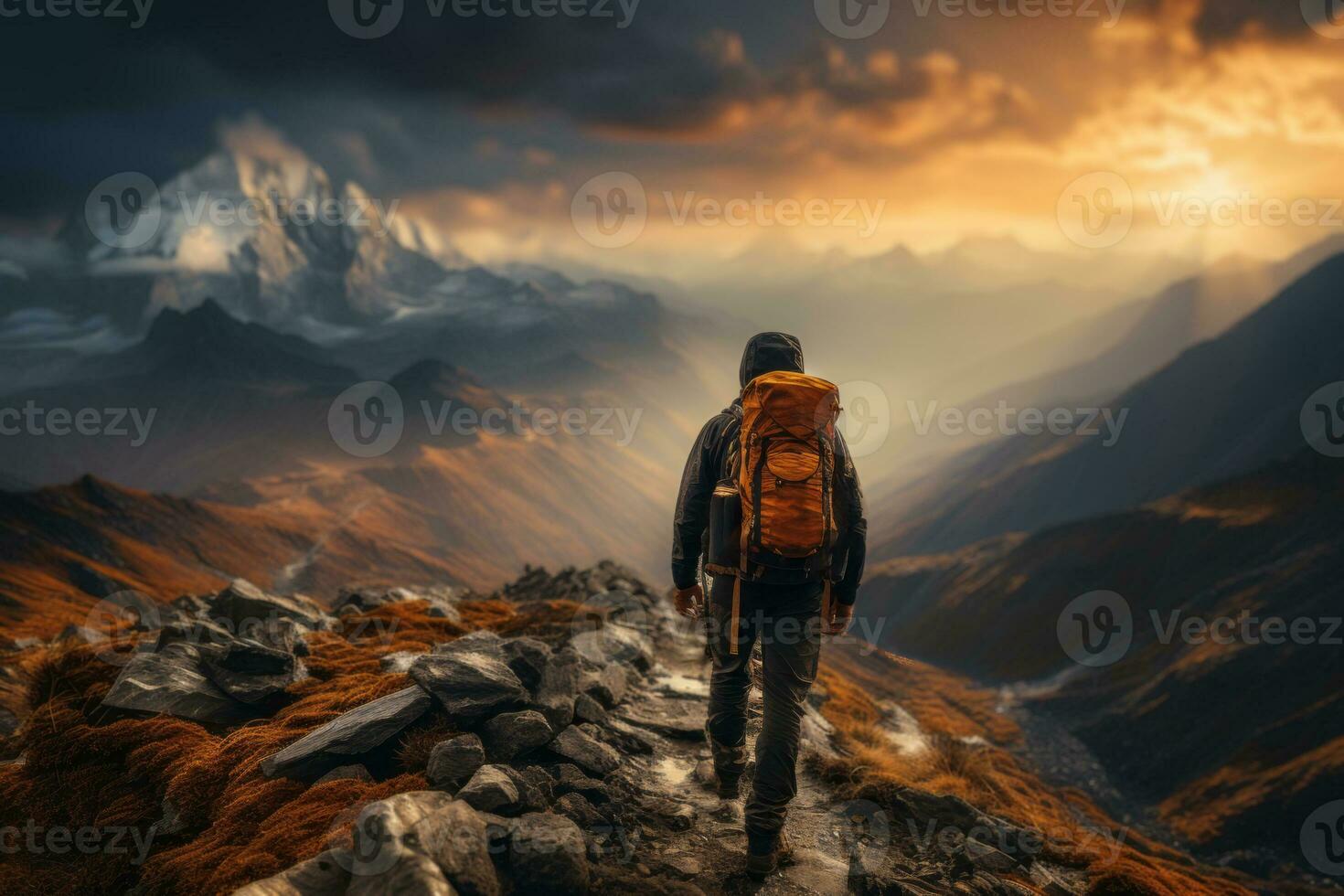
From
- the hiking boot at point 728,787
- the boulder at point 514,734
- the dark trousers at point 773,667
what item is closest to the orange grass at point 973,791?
the dark trousers at point 773,667

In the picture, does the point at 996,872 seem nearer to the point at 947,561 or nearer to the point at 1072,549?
the point at 1072,549

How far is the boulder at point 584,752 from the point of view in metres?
6.11

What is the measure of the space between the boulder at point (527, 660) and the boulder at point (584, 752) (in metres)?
0.68

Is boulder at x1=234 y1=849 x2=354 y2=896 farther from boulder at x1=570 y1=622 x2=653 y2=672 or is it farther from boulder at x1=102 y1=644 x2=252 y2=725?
boulder at x1=570 y1=622 x2=653 y2=672

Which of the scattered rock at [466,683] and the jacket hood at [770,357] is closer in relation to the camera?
the jacket hood at [770,357]

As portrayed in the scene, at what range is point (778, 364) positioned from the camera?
565 centimetres

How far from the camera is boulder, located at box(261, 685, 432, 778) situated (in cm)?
562

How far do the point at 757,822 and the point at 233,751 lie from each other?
488cm

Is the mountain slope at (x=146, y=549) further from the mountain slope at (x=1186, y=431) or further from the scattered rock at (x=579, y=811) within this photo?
the mountain slope at (x=1186, y=431)

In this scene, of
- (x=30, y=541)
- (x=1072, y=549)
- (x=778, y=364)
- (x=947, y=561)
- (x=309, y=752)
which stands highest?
(x=778, y=364)

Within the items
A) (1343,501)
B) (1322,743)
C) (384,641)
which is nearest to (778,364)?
(384,641)

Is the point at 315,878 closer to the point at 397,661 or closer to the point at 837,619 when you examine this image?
the point at 837,619

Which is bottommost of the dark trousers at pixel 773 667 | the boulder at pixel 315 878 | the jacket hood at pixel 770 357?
the boulder at pixel 315 878

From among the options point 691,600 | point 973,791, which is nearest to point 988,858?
Result: point 973,791
